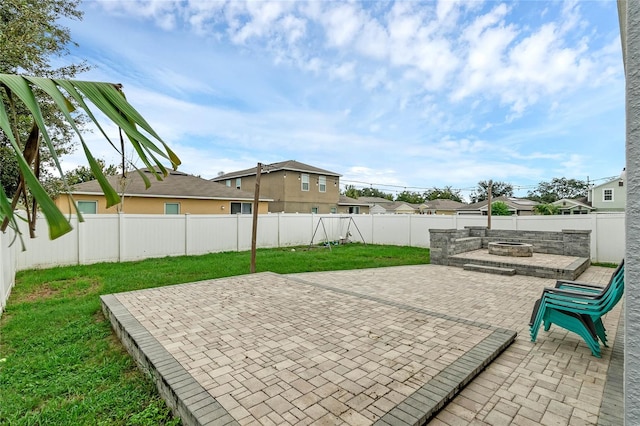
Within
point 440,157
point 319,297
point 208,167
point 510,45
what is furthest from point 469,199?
point 319,297

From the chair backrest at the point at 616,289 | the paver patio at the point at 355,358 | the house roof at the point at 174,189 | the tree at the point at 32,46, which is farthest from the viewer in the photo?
the house roof at the point at 174,189

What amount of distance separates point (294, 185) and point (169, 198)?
951 centimetres

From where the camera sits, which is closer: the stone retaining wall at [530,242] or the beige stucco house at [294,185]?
the stone retaining wall at [530,242]

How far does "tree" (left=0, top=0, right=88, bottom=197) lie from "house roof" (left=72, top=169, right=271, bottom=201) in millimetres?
6806

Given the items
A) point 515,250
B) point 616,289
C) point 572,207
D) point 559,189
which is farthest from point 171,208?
point 559,189

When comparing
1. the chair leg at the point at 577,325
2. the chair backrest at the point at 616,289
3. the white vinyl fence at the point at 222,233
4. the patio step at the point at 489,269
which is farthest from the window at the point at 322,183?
the chair backrest at the point at 616,289

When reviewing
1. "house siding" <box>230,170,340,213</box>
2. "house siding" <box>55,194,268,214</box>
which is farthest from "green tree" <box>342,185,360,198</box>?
"house siding" <box>55,194,268,214</box>

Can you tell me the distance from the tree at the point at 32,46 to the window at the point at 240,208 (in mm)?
10238

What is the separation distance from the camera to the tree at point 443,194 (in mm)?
58706

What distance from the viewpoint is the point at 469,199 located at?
6119cm

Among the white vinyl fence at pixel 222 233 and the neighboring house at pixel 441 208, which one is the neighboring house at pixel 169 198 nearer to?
the white vinyl fence at pixel 222 233

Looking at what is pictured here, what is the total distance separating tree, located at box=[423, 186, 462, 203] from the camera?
58.7 meters

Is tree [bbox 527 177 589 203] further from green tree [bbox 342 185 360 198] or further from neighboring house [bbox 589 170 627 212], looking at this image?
green tree [bbox 342 185 360 198]

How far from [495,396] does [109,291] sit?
7025 mm
